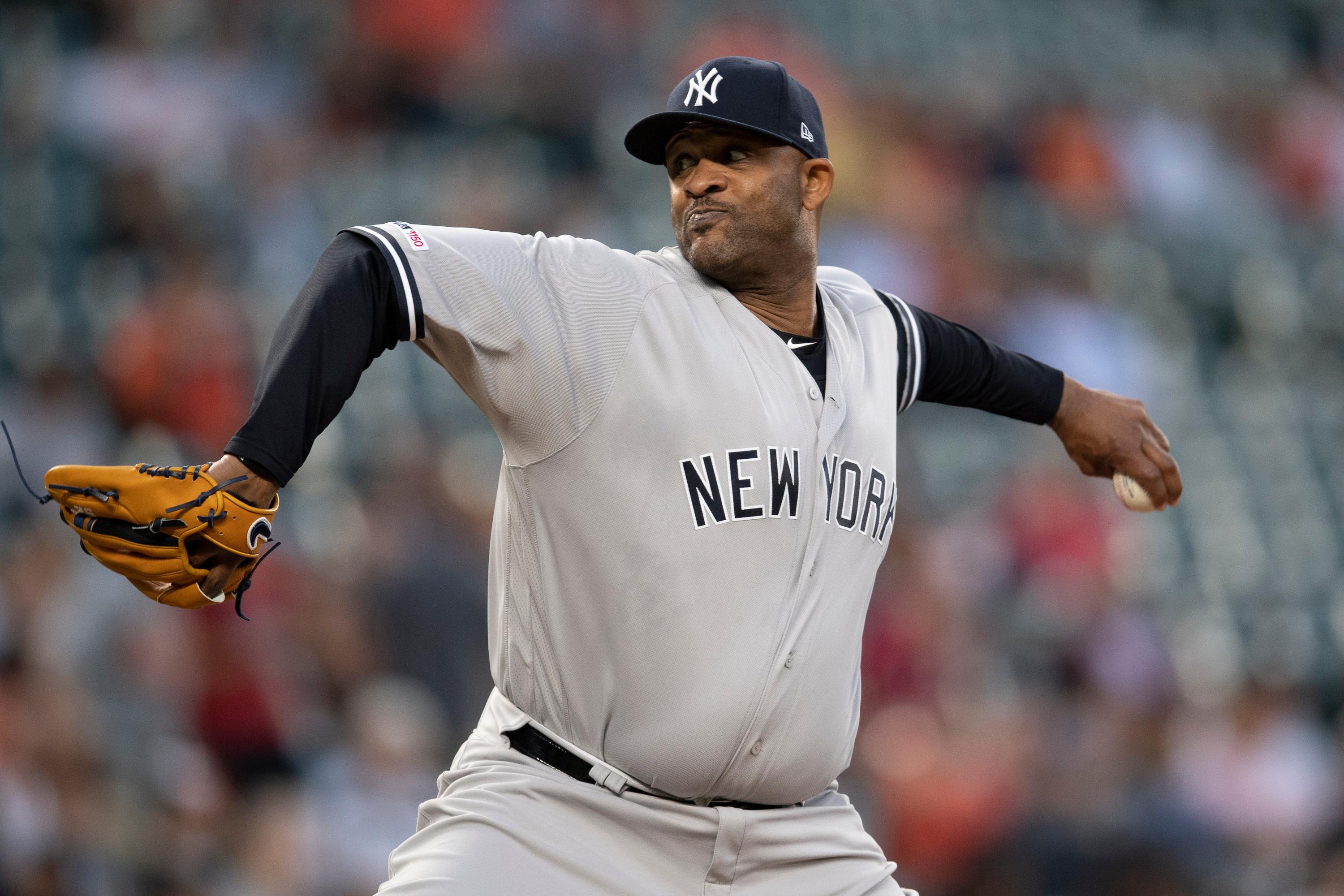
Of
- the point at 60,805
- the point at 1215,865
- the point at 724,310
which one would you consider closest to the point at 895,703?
the point at 1215,865

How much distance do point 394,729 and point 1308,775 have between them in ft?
13.4

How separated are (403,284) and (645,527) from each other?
553 mm

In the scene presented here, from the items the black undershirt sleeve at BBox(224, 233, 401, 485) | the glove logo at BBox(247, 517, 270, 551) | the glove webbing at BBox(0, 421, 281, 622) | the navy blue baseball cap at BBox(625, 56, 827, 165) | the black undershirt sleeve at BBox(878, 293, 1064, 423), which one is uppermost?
the navy blue baseball cap at BBox(625, 56, 827, 165)

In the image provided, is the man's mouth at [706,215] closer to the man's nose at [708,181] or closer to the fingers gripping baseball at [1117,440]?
the man's nose at [708,181]

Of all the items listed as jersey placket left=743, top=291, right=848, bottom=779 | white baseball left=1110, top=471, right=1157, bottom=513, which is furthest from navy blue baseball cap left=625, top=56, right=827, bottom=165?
white baseball left=1110, top=471, right=1157, bottom=513

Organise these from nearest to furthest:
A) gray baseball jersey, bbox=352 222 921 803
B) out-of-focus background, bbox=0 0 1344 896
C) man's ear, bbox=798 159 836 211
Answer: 1. gray baseball jersey, bbox=352 222 921 803
2. man's ear, bbox=798 159 836 211
3. out-of-focus background, bbox=0 0 1344 896

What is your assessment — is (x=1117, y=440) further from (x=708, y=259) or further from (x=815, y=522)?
(x=708, y=259)

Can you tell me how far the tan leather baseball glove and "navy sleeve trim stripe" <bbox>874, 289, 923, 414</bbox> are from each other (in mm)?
1437

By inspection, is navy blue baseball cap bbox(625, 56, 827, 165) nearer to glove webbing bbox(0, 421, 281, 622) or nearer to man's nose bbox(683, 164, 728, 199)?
man's nose bbox(683, 164, 728, 199)

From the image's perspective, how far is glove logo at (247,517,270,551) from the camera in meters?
2.16

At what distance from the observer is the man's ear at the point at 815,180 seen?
2.83 metres

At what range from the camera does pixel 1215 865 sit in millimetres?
6055

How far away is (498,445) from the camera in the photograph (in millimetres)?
6332

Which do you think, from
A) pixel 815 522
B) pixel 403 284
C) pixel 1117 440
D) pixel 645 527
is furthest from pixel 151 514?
pixel 1117 440
